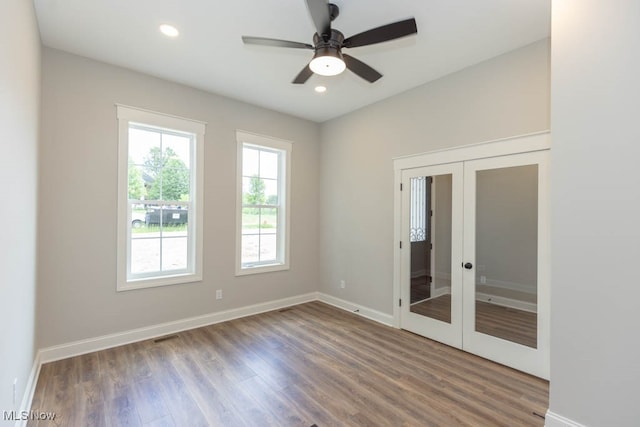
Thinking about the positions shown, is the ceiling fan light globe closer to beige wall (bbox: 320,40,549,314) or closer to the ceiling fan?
the ceiling fan

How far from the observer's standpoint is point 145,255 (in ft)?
11.7

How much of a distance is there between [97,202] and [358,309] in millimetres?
3637

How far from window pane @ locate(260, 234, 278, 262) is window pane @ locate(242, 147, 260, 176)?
1.03m

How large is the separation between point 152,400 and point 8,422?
0.86 meters

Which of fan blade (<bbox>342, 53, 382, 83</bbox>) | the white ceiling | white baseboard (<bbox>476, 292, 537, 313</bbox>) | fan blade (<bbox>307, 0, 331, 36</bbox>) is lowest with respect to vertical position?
white baseboard (<bbox>476, 292, 537, 313</bbox>)

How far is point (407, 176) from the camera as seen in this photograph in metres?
3.82

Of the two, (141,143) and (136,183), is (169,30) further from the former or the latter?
(136,183)

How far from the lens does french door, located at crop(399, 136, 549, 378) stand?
109 inches

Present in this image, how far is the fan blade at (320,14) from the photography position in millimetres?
1798

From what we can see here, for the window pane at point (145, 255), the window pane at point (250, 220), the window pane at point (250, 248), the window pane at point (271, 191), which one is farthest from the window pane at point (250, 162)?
the window pane at point (145, 255)

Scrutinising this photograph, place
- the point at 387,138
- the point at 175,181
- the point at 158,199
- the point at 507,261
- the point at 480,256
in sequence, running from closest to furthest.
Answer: the point at 507,261
the point at 480,256
the point at 158,199
the point at 175,181
the point at 387,138

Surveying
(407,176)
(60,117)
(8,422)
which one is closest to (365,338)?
(407,176)

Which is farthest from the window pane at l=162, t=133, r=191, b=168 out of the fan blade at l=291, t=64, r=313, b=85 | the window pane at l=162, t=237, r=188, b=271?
the fan blade at l=291, t=64, r=313, b=85

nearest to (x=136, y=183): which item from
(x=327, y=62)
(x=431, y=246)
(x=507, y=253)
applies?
(x=327, y=62)
